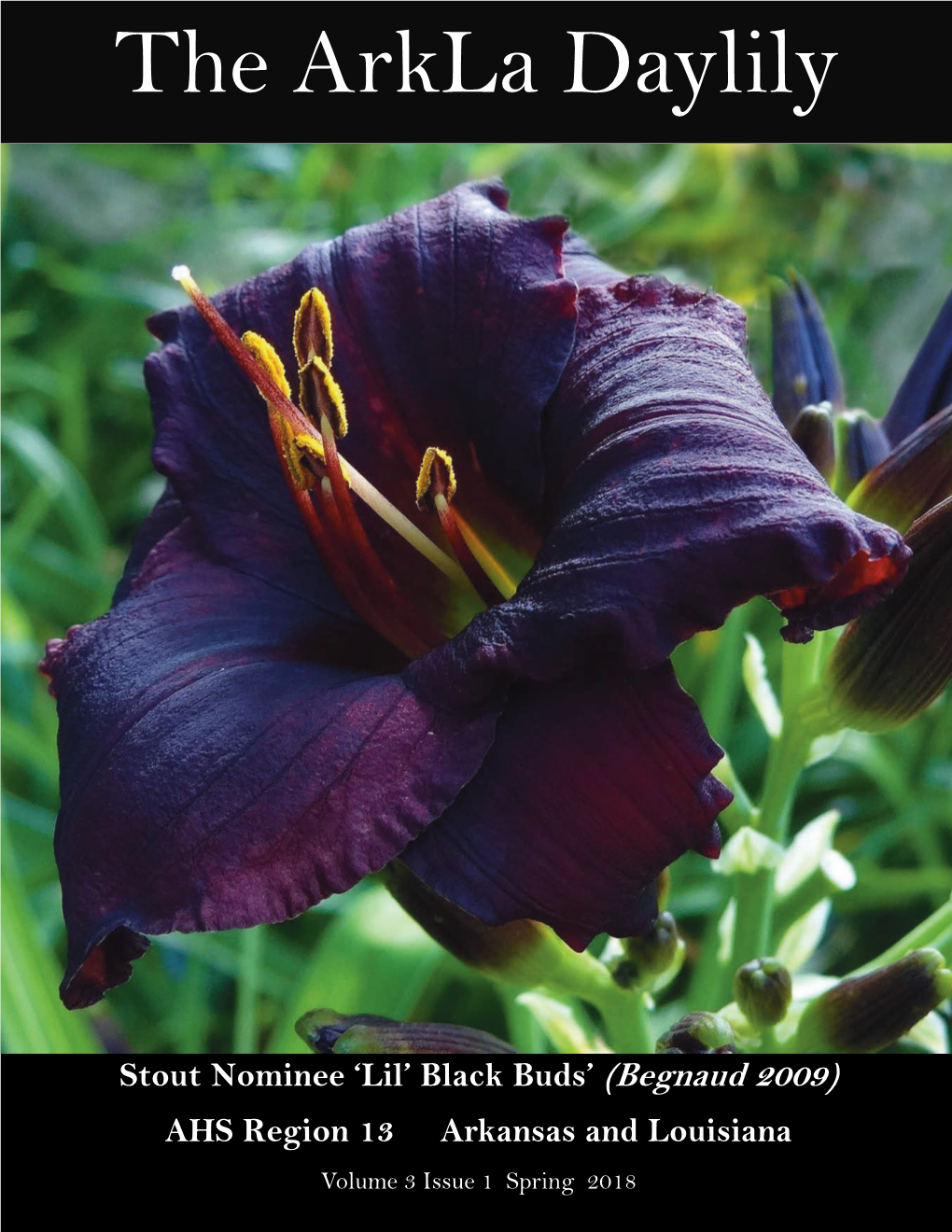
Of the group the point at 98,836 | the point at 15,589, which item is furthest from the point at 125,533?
the point at 98,836

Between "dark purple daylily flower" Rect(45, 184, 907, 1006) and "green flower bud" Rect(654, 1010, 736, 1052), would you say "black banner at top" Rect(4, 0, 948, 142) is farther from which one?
"green flower bud" Rect(654, 1010, 736, 1052)

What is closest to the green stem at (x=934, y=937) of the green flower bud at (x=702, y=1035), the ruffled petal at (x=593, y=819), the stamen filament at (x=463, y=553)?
the green flower bud at (x=702, y=1035)

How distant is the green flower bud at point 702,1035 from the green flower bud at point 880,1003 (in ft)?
0.24

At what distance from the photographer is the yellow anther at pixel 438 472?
745 mm

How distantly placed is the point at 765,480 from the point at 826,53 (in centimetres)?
77

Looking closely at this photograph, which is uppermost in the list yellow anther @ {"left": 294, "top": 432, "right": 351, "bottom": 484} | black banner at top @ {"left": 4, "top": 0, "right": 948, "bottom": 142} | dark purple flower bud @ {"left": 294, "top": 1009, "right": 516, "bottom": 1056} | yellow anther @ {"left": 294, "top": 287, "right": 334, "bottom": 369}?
black banner at top @ {"left": 4, "top": 0, "right": 948, "bottom": 142}

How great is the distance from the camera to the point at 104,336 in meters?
2.04

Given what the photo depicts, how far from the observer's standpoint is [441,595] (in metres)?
0.86

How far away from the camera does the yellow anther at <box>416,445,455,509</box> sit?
745 mm

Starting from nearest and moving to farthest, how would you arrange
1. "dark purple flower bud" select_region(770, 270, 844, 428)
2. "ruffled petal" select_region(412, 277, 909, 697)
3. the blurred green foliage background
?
"ruffled petal" select_region(412, 277, 909, 697) → "dark purple flower bud" select_region(770, 270, 844, 428) → the blurred green foliage background

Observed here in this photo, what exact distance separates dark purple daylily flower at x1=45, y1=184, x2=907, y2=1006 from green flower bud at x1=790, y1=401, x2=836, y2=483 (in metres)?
0.14

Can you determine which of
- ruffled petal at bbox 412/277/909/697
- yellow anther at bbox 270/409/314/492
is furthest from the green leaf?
yellow anther at bbox 270/409/314/492

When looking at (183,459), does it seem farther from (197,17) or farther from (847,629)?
(197,17)

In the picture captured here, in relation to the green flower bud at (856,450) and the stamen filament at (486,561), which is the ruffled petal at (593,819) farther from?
the green flower bud at (856,450)
